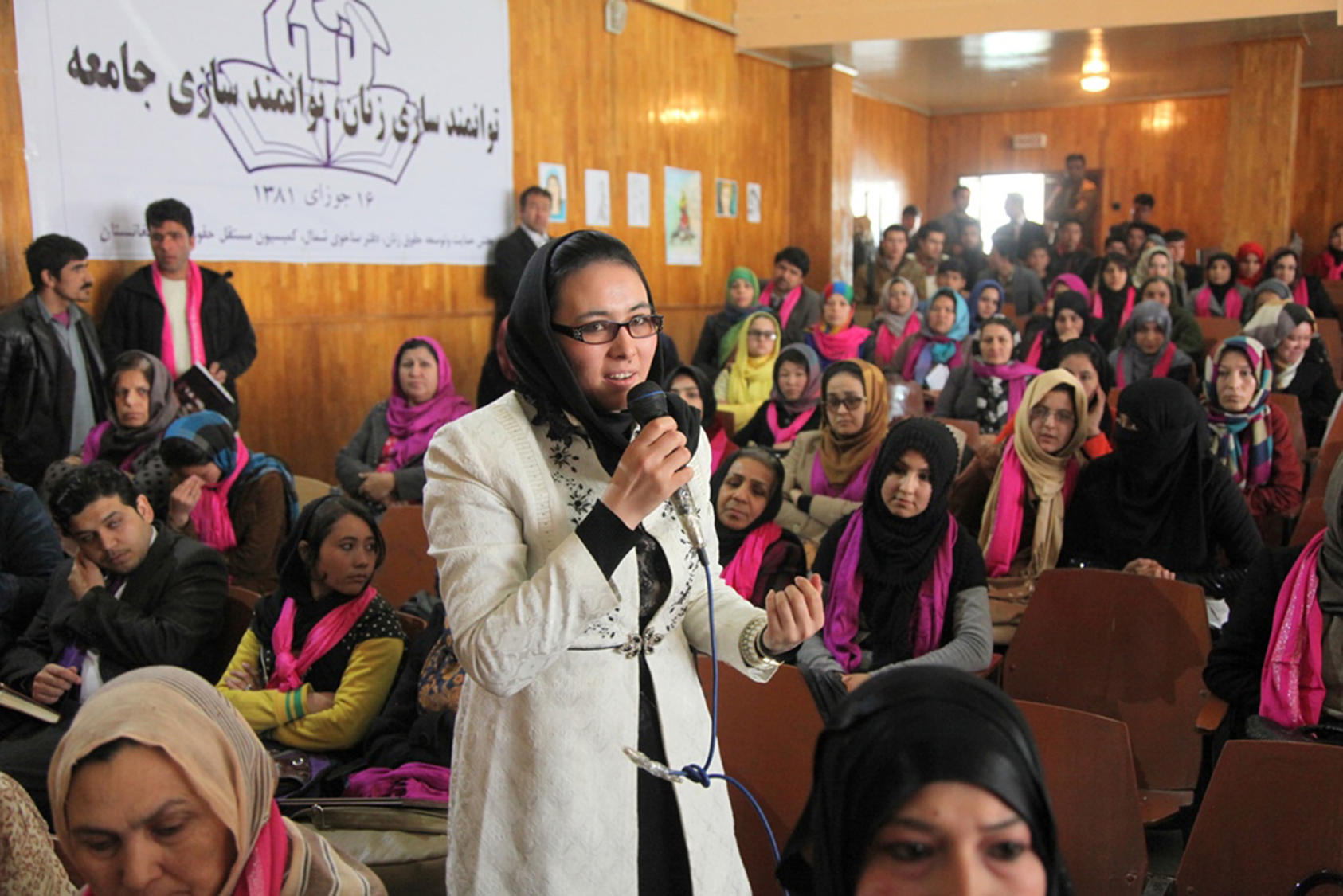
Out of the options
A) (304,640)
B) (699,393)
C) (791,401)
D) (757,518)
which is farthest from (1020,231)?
(304,640)

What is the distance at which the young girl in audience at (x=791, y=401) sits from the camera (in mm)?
5141

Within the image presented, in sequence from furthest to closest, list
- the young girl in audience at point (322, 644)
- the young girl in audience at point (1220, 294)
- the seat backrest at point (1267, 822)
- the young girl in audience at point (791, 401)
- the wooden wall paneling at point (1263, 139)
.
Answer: the wooden wall paneling at point (1263, 139), the young girl in audience at point (1220, 294), the young girl in audience at point (791, 401), the young girl in audience at point (322, 644), the seat backrest at point (1267, 822)

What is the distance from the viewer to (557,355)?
1264 mm

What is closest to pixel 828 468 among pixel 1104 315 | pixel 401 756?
pixel 401 756

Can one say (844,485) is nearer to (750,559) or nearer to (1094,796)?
(750,559)

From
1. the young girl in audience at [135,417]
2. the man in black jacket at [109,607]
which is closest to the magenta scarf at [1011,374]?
the young girl in audience at [135,417]

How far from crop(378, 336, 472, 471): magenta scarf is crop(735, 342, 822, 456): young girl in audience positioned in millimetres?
1407

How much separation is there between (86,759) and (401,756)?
3.92 feet

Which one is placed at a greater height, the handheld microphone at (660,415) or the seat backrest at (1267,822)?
the handheld microphone at (660,415)

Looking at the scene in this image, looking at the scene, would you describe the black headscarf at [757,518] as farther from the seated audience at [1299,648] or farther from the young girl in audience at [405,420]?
the young girl in audience at [405,420]

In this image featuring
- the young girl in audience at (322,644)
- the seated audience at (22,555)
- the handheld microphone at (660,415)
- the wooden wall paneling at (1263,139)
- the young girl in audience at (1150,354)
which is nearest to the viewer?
the handheld microphone at (660,415)

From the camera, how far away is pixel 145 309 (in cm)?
489

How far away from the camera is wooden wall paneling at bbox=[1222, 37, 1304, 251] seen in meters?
9.47

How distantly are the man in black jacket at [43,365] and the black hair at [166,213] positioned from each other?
0.44 m
